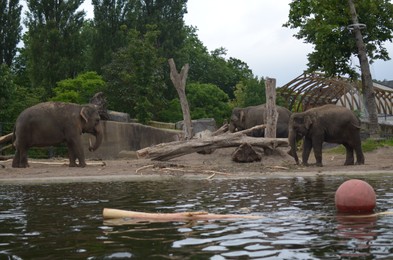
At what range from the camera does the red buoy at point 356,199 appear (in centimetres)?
903

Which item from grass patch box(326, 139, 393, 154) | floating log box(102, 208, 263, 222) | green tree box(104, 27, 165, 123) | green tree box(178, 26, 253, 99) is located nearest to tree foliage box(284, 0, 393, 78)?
grass patch box(326, 139, 393, 154)

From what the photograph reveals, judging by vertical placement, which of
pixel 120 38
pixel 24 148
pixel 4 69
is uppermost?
pixel 120 38

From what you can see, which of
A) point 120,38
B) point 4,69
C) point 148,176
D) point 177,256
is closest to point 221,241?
point 177,256

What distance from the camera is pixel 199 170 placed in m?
19.1

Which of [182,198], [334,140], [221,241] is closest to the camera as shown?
[221,241]

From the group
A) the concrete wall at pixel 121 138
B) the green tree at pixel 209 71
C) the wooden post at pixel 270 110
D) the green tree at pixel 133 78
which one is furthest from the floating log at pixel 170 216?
the green tree at pixel 209 71

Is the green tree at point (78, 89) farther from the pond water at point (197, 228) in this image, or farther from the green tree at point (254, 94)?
the pond water at point (197, 228)

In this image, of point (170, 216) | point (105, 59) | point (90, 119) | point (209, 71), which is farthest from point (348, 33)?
point (209, 71)

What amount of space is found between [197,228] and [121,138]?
22.4 metres

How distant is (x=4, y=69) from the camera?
29922 millimetres

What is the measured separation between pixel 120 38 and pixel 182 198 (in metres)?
32.0

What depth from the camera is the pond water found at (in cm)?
642

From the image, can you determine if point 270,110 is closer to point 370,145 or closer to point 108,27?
point 370,145

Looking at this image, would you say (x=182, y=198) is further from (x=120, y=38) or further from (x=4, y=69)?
(x=120, y=38)
